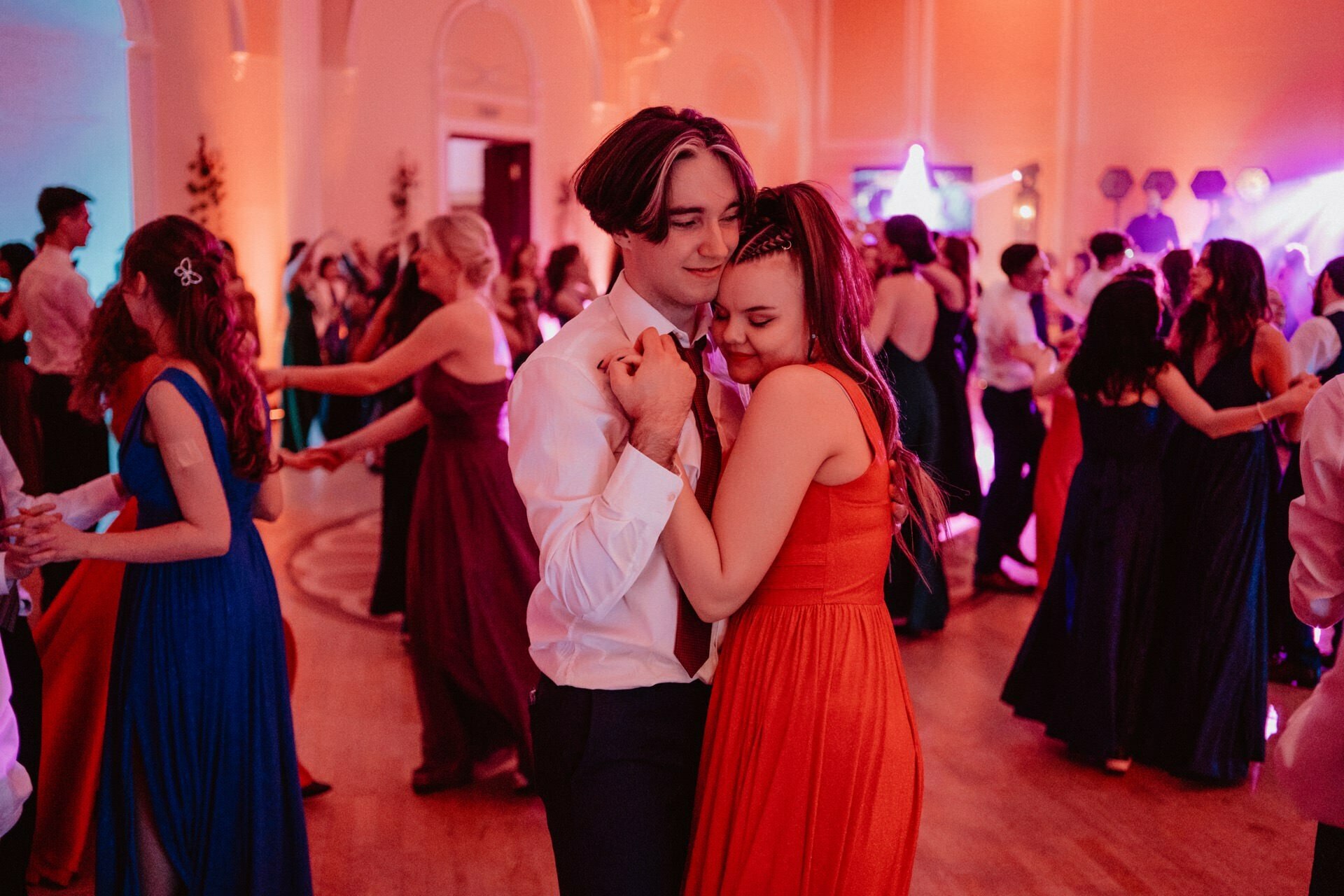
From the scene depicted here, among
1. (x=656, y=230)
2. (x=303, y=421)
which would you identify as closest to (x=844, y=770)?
(x=656, y=230)

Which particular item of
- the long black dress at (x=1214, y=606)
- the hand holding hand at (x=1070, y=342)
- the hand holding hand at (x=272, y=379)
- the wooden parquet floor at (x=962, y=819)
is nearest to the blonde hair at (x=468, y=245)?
the hand holding hand at (x=272, y=379)

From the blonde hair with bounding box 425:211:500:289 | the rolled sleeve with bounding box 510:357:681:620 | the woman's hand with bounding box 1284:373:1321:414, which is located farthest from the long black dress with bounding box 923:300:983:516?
the rolled sleeve with bounding box 510:357:681:620

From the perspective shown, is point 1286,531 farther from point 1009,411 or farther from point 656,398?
point 656,398

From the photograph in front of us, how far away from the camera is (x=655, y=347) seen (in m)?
1.39

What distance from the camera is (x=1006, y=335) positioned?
587cm

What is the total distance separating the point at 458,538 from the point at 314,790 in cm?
86

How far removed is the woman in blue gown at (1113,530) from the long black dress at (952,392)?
5.42 ft

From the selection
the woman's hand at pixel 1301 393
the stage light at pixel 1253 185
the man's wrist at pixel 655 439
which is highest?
the stage light at pixel 1253 185

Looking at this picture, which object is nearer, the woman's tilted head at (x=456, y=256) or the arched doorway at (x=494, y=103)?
the woman's tilted head at (x=456, y=256)

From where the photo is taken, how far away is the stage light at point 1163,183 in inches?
496

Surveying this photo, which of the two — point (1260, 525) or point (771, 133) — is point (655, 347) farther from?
point (771, 133)

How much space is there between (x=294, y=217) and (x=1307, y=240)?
31.8 ft

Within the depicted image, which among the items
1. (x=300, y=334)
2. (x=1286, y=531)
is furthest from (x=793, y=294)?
(x=300, y=334)

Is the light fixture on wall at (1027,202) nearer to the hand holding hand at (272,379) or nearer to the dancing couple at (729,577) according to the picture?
the hand holding hand at (272,379)
